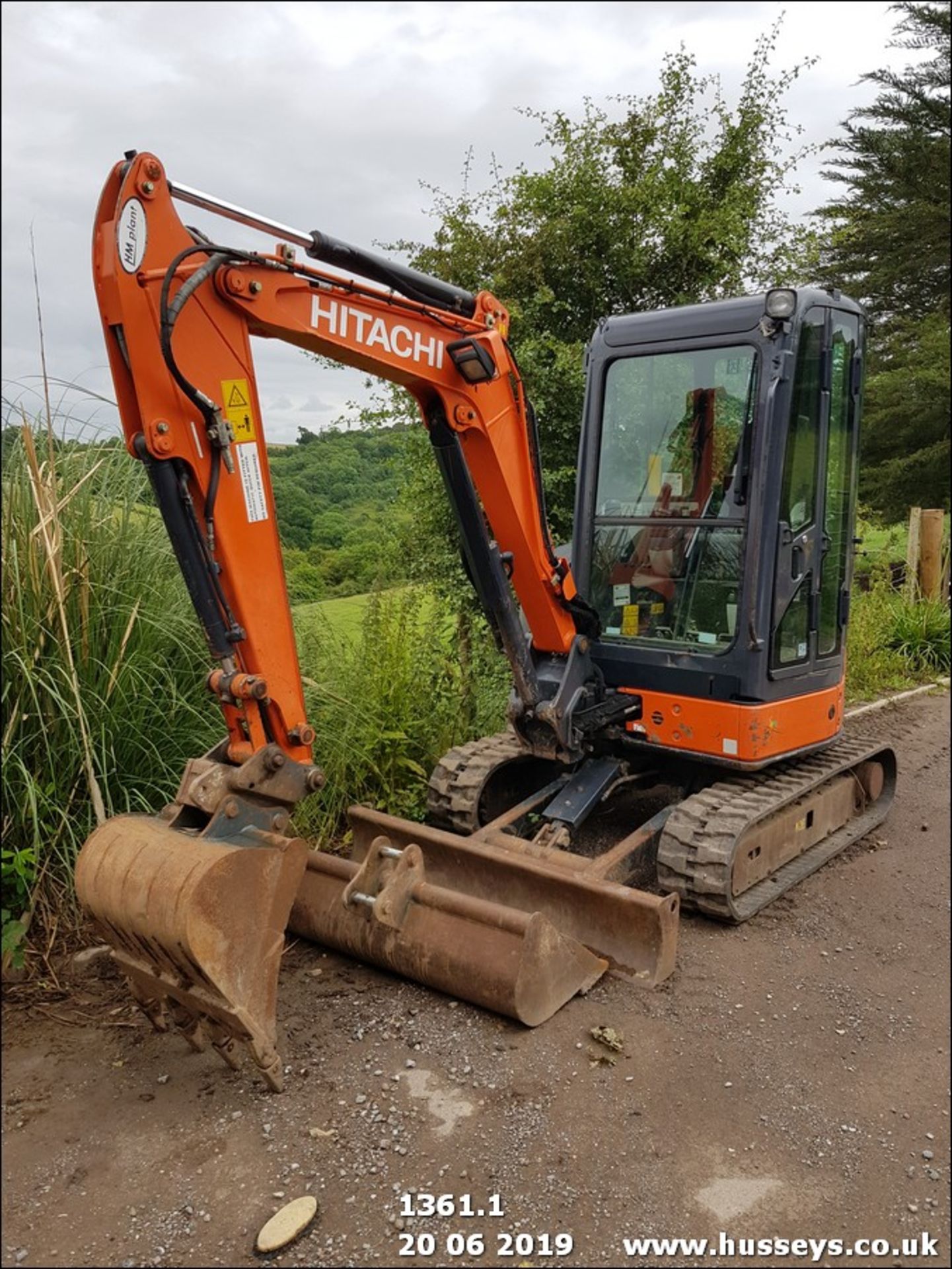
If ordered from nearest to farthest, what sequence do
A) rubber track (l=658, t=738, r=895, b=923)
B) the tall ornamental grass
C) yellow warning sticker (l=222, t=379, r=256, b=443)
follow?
yellow warning sticker (l=222, t=379, r=256, b=443) → the tall ornamental grass → rubber track (l=658, t=738, r=895, b=923)

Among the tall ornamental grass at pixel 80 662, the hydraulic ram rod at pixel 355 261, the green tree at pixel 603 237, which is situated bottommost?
the tall ornamental grass at pixel 80 662

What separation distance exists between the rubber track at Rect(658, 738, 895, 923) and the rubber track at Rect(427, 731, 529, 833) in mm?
881

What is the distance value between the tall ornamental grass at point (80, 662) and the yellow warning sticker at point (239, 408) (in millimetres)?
1122

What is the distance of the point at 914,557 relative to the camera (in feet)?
35.6

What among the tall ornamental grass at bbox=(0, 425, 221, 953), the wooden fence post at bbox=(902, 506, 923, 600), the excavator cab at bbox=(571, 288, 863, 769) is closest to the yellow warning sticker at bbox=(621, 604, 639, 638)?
the excavator cab at bbox=(571, 288, 863, 769)

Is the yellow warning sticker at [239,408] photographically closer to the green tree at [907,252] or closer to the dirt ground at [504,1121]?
the dirt ground at [504,1121]

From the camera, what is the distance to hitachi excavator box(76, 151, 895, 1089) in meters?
2.87

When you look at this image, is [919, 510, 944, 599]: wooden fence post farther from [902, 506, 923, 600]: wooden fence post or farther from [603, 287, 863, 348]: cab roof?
[603, 287, 863, 348]: cab roof

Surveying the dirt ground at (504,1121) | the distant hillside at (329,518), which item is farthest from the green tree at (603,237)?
the dirt ground at (504,1121)

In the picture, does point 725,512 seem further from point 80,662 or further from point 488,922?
point 80,662

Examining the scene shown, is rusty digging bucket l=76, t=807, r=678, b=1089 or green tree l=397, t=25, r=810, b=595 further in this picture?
green tree l=397, t=25, r=810, b=595

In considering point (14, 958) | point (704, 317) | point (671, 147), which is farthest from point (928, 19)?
point (14, 958)

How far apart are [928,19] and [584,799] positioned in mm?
15074

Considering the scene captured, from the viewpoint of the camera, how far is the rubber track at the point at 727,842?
4035 mm
